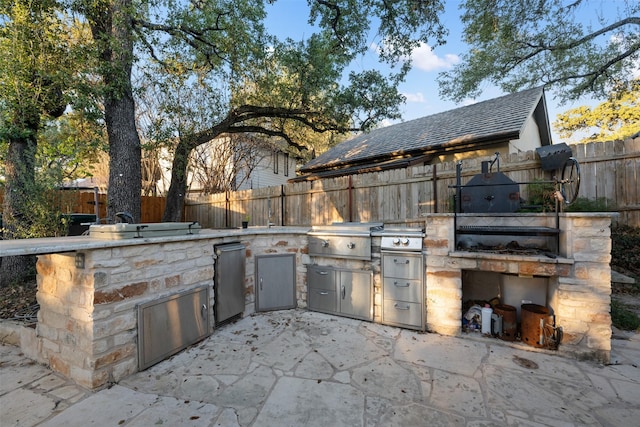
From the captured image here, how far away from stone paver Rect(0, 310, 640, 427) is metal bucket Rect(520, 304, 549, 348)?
12cm

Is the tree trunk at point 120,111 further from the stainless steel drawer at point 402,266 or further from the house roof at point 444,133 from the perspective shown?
the house roof at point 444,133

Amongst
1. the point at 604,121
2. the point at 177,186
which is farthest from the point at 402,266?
the point at 604,121

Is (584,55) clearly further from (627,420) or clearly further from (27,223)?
(27,223)

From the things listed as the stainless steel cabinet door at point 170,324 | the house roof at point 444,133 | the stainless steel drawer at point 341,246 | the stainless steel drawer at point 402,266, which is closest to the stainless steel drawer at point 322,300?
the stainless steel drawer at point 341,246

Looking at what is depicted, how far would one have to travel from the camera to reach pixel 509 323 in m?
3.00

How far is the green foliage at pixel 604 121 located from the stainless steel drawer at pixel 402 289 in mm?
14515

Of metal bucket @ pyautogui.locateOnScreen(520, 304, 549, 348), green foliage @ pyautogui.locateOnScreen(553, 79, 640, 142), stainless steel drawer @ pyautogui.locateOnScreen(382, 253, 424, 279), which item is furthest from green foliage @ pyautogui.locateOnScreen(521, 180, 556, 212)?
green foliage @ pyautogui.locateOnScreen(553, 79, 640, 142)

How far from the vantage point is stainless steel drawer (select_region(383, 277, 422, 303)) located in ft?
10.7

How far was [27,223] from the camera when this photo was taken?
432cm

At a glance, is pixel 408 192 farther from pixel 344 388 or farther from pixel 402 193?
pixel 344 388

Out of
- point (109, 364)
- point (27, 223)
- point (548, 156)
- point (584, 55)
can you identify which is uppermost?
point (584, 55)

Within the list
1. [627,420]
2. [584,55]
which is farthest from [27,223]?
[584,55]

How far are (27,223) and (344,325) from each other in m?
5.48

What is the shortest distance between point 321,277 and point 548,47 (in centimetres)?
1014
